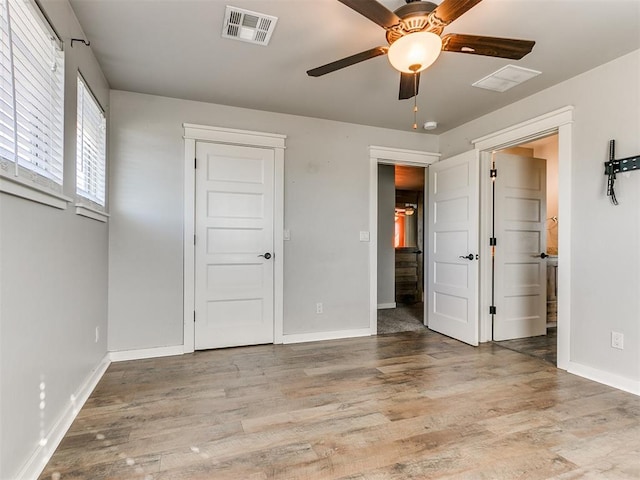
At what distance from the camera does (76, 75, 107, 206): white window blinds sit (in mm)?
2361

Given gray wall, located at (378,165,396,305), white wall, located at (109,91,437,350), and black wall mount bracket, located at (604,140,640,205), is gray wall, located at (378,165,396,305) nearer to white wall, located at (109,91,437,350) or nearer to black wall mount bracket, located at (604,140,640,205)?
white wall, located at (109,91,437,350)

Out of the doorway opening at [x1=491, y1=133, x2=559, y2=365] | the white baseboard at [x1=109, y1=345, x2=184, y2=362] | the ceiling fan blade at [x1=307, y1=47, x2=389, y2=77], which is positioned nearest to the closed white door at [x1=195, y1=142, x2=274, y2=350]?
the white baseboard at [x1=109, y1=345, x2=184, y2=362]

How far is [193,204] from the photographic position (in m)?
3.35

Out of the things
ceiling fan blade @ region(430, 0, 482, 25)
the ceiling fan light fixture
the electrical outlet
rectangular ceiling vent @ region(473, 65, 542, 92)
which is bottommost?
the electrical outlet

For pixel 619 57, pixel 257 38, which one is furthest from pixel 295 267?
pixel 619 57

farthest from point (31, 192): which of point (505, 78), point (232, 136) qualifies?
point (505, 78)

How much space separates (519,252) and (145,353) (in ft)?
13.2

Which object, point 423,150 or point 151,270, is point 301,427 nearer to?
point 151,270

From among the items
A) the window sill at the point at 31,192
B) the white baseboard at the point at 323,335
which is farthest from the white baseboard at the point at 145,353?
the window sill at the point at 31,192

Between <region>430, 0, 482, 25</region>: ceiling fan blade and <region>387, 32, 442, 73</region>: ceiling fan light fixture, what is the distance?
8cm

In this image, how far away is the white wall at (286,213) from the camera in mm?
3143

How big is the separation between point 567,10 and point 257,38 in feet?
6.17

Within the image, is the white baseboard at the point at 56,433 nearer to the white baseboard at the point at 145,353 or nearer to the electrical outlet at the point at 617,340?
the white baseboard at the point at 145,353

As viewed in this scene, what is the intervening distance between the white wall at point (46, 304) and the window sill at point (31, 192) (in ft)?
0.10
